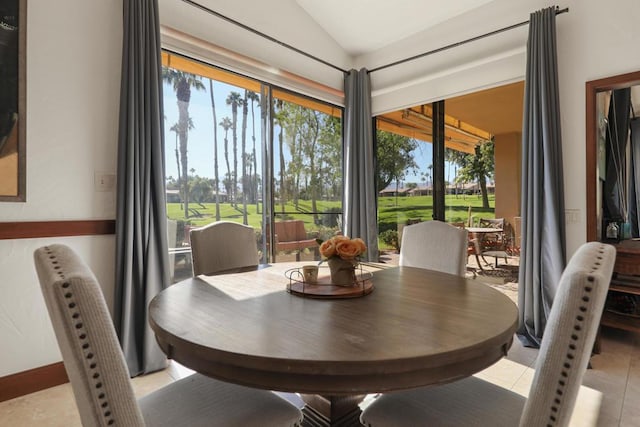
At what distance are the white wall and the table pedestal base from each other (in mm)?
1628

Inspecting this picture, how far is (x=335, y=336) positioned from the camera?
97 cm

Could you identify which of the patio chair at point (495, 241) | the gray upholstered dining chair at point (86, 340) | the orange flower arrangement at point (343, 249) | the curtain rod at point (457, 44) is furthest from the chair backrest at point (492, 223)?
the gray upholstered dining chair at point (86, 340)

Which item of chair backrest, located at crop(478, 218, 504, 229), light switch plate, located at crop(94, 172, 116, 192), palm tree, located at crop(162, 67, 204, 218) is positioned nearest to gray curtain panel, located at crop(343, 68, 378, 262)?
chair backrest, located at crop(478, 218, 504, 229)

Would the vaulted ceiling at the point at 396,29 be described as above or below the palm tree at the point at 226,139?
above

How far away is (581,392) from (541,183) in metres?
1.49

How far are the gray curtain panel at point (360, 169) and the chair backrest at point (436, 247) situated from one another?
5.62 feet

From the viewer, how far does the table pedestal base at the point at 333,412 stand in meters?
1.50

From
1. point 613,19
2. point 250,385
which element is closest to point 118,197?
point 250,385

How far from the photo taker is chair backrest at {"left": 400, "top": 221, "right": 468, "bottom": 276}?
81.3 inches

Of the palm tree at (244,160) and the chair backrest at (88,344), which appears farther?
the palm tree at (244,160)

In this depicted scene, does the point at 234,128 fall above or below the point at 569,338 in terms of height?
above

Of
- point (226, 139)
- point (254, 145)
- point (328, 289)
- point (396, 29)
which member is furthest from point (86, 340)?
point (396, 29)

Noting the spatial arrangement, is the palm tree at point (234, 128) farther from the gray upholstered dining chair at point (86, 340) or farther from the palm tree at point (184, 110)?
the gray upholstered dining chair at point (86, 340)

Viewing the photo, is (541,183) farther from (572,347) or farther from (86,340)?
(86,340)
